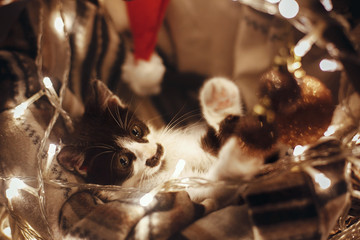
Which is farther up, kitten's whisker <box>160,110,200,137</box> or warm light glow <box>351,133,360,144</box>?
kitten's whisker <box>160,110,200,137</box>

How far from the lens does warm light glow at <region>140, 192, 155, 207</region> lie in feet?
1.03

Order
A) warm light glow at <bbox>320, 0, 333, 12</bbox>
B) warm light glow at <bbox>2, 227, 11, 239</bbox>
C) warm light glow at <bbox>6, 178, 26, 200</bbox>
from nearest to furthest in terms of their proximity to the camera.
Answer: warm light glow at <bbox>320, 0, 333, 12</bbox>, warm light glow at <bbox>6, 178, 26, 200</bbox>, warm light glow at <bbox>2, 227, 11, 239</bbox>

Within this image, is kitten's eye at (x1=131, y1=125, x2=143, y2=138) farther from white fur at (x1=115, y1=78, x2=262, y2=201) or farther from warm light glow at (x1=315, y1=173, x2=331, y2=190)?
warm light glow at (x1=315, y1=173, x2=331, y2=190)

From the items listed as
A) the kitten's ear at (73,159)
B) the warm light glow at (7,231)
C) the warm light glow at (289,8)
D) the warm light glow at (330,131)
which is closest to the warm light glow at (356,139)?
the warm light glow at (330,131)

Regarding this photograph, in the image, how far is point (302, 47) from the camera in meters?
0.26

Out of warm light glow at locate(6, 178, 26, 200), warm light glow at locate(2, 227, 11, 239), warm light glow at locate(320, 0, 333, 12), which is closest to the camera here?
warm light glow at locate(320, 0, 333, 12)

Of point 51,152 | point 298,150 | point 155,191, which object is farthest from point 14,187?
point 298,150

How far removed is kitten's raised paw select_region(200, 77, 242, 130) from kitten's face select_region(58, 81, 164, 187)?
0.20 ft

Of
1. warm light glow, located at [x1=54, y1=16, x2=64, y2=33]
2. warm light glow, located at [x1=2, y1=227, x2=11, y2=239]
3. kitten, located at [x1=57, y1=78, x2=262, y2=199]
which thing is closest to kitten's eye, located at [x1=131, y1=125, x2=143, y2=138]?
kitten, located at [x1=57, y1=78, x2=262, y2=199]

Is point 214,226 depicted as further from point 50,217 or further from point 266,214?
point 50,217

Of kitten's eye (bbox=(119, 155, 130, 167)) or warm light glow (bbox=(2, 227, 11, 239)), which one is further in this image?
warm light glow (bbox=(2, 227, 11, 239))

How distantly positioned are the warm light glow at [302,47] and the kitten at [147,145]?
0.19ft

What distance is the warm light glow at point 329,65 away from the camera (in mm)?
260

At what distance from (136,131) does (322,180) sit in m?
0.18
